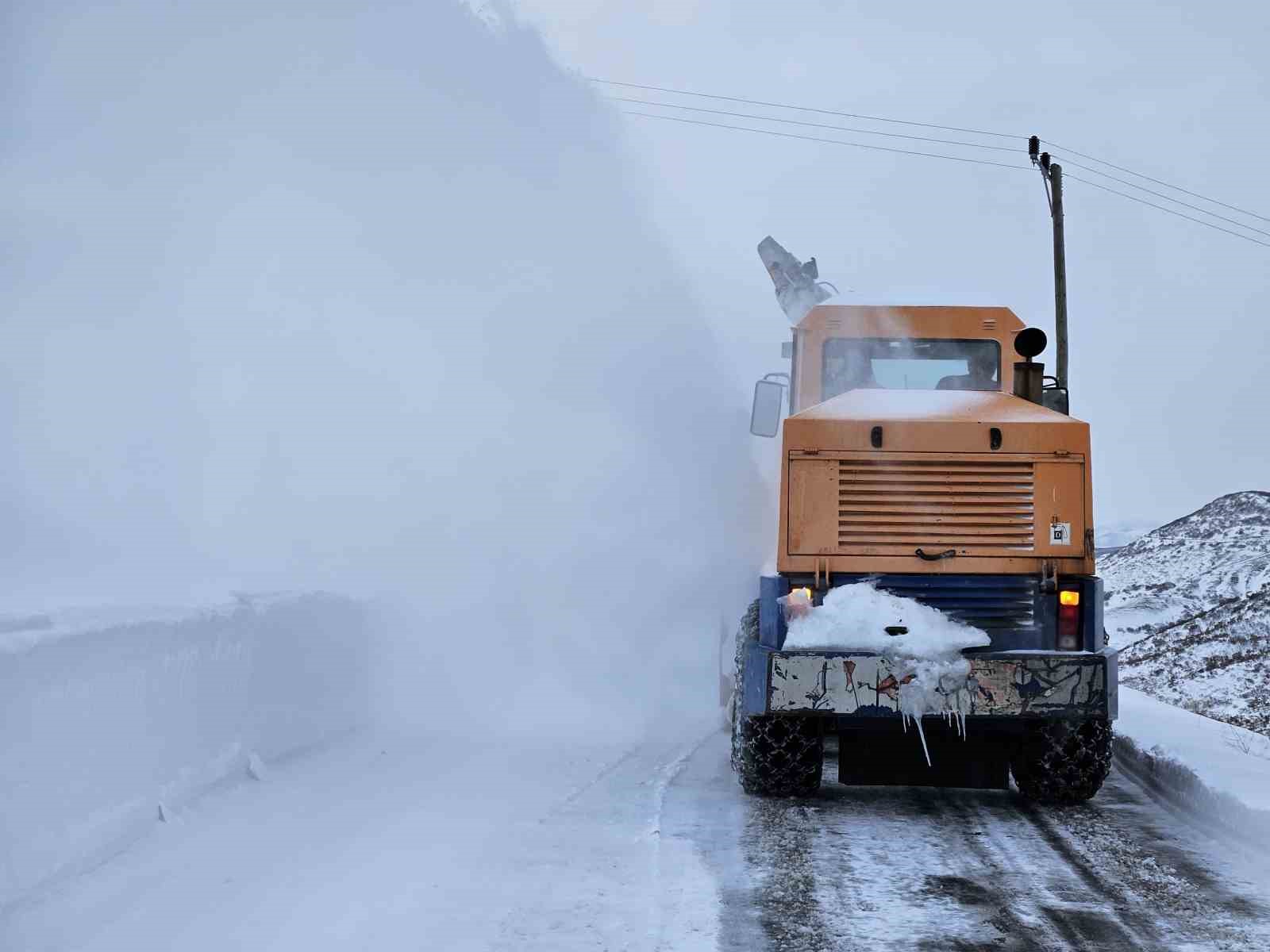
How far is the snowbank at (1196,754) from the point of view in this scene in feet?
23.5

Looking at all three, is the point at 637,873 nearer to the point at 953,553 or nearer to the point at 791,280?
the point at 953,553

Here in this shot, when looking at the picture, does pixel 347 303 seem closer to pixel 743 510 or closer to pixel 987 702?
pixel 743 510

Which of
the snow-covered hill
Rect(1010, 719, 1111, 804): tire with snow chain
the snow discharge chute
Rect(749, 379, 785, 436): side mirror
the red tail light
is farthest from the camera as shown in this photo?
the snow-covered hill

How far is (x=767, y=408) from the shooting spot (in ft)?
27.7

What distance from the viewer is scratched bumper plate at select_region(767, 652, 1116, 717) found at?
6.75 metres

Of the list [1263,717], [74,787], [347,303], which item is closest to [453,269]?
[347,303]

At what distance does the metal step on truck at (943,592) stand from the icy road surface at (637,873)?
0.32 m

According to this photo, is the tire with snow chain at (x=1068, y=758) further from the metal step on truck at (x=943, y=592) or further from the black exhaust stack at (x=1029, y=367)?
the black exhaust stack at (x=1029, y=367)

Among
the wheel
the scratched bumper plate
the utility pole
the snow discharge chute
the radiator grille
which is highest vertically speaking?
the utility pole

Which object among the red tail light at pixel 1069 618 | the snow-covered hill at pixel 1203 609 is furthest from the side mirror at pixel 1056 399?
the snow-covered hill at pixel 1203 609

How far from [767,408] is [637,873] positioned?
12.3ft

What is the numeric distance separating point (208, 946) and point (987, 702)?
4099 millimetres

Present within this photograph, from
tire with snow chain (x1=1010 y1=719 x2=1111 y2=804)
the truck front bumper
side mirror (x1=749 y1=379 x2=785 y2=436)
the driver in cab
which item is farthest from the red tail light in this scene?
side mirror (x1=749 y1=379 x2=785 y2=436)

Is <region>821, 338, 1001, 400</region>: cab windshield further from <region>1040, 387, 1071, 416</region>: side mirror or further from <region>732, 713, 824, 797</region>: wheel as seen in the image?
<region>732, 713, 824, 797</region>: wheel
